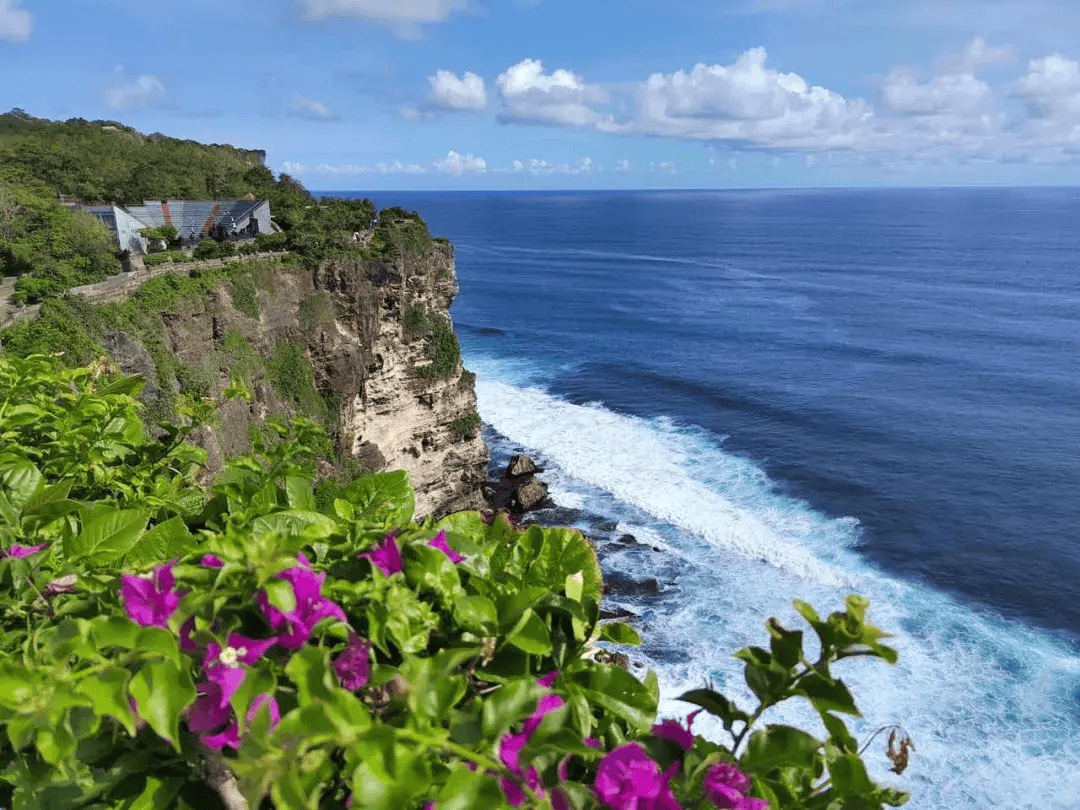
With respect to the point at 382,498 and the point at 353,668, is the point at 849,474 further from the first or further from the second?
the point at 353,668

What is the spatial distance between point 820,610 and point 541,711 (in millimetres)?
Result: 30859

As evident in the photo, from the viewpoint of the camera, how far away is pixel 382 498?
3.32m

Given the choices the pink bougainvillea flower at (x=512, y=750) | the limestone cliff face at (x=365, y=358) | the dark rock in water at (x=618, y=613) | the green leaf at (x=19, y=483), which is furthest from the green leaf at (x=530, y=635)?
the dark rock in water at (x=618, y=613)

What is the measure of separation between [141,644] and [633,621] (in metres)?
29.7

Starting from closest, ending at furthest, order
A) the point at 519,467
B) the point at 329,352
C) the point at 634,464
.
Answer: the point at 329,352 → the point at 519,467 → the point at 634,464

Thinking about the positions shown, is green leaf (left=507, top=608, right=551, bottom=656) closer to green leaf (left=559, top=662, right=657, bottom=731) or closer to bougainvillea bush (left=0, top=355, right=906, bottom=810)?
bougainvillea bush (left=0, top=355, right=906, bottom=810)

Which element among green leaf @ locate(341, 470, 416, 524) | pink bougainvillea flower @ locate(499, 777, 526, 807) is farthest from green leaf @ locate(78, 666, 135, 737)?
green leaf @ locate(341, 470, 416, 524)

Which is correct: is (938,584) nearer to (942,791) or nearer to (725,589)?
(725,589)

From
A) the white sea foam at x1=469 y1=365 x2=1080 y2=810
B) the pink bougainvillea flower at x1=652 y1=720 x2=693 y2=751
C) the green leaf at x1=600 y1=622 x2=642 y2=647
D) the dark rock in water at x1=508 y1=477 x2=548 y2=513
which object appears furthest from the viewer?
the dark rock in water at x1=508 y1=477 x2=548 y2=513

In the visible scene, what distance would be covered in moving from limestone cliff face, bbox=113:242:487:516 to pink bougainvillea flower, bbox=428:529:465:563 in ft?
73.4

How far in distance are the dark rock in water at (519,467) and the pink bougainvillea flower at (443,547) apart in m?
41.2

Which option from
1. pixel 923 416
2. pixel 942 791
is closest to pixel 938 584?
pixel 942 791

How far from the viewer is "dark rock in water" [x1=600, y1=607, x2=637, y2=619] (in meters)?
28.3

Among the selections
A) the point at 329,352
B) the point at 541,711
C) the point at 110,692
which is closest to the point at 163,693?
the point at 110,692
